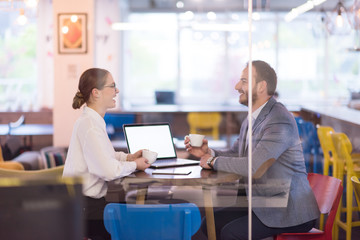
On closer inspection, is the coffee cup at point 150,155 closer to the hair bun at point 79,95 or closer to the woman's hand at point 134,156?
the woman's hand at point 134,156

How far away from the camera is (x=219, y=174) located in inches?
116

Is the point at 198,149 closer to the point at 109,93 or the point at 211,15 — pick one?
the point at 109,93

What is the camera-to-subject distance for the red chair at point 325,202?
283 cm

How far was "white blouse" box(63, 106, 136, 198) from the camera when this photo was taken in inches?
110

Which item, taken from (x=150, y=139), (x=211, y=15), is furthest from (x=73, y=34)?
(x=211, y=15)

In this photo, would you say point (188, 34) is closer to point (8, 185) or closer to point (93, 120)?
point (93, 120)

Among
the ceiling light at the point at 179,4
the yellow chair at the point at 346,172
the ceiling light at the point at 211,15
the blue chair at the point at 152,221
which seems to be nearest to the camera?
the blue chair at the point at 152,221

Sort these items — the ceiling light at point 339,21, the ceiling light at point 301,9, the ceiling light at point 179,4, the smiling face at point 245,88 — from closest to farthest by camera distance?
1. the smiling face at point 245,88
2. the ceiling light at point 301,9
3. the ceiling light at point 339,21
4. the ceiling light at point 179,4

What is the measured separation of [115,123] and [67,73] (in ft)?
2.02

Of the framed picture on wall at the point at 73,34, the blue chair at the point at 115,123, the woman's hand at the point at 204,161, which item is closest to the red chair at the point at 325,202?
the woman's hand at the point at 204,161

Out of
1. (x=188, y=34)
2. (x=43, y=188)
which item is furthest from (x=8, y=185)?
(x=188, y=34)

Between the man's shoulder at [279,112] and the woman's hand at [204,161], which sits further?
the woman's hand at [204,161]

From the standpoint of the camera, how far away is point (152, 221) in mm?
2486

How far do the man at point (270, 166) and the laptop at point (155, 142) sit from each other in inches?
16.2
